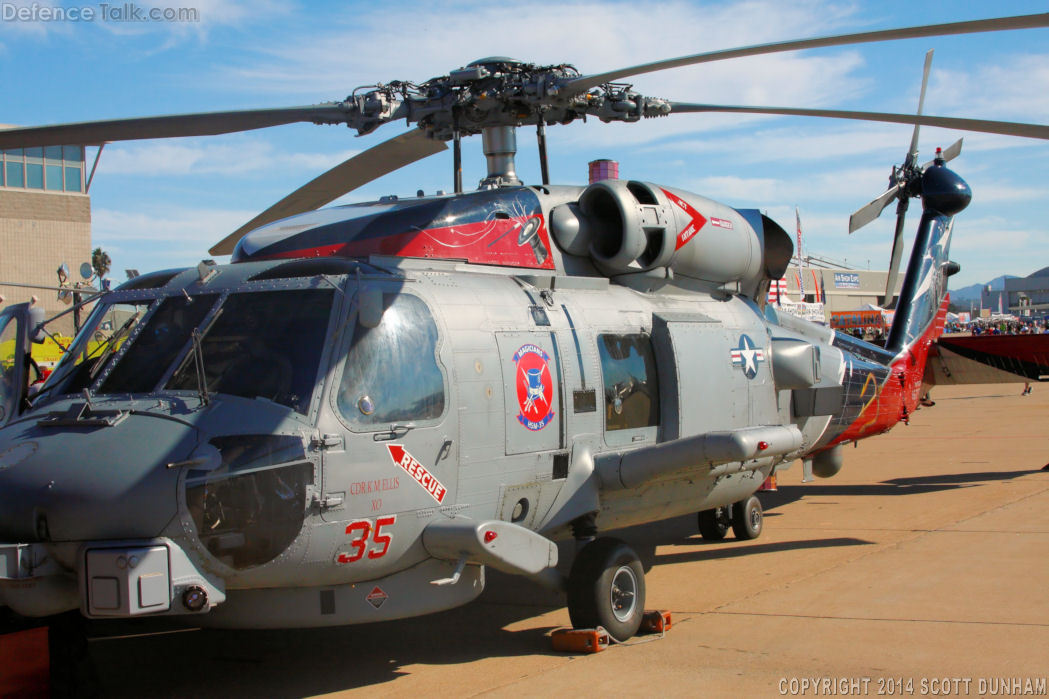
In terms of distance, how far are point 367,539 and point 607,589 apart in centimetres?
178

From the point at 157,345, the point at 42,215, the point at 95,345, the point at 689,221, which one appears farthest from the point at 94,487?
the point at 42,215

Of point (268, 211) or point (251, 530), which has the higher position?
point (268, 211)

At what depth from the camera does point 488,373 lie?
6164 millimetres

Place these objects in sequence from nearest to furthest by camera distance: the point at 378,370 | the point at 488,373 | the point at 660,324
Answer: the point at 378,370 < the point at 488,373 < the point at 660,324

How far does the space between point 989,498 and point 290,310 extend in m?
9.31

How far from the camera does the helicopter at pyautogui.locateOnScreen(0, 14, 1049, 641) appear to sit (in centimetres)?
485

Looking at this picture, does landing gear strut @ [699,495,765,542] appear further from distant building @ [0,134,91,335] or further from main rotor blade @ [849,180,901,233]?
distant building @ [0,134,91,335]

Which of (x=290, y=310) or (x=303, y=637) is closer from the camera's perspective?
(x=290, y=310)

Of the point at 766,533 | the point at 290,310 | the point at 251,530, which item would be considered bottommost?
the point at 766,533

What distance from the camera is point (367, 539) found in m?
5.38

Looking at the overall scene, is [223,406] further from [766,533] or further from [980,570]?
[766,533]

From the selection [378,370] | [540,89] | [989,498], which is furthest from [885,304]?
[378,370]

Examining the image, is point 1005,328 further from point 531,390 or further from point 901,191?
point 531,390

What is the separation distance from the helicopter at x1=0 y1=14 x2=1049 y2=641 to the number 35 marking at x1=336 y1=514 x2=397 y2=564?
1 centimetres
